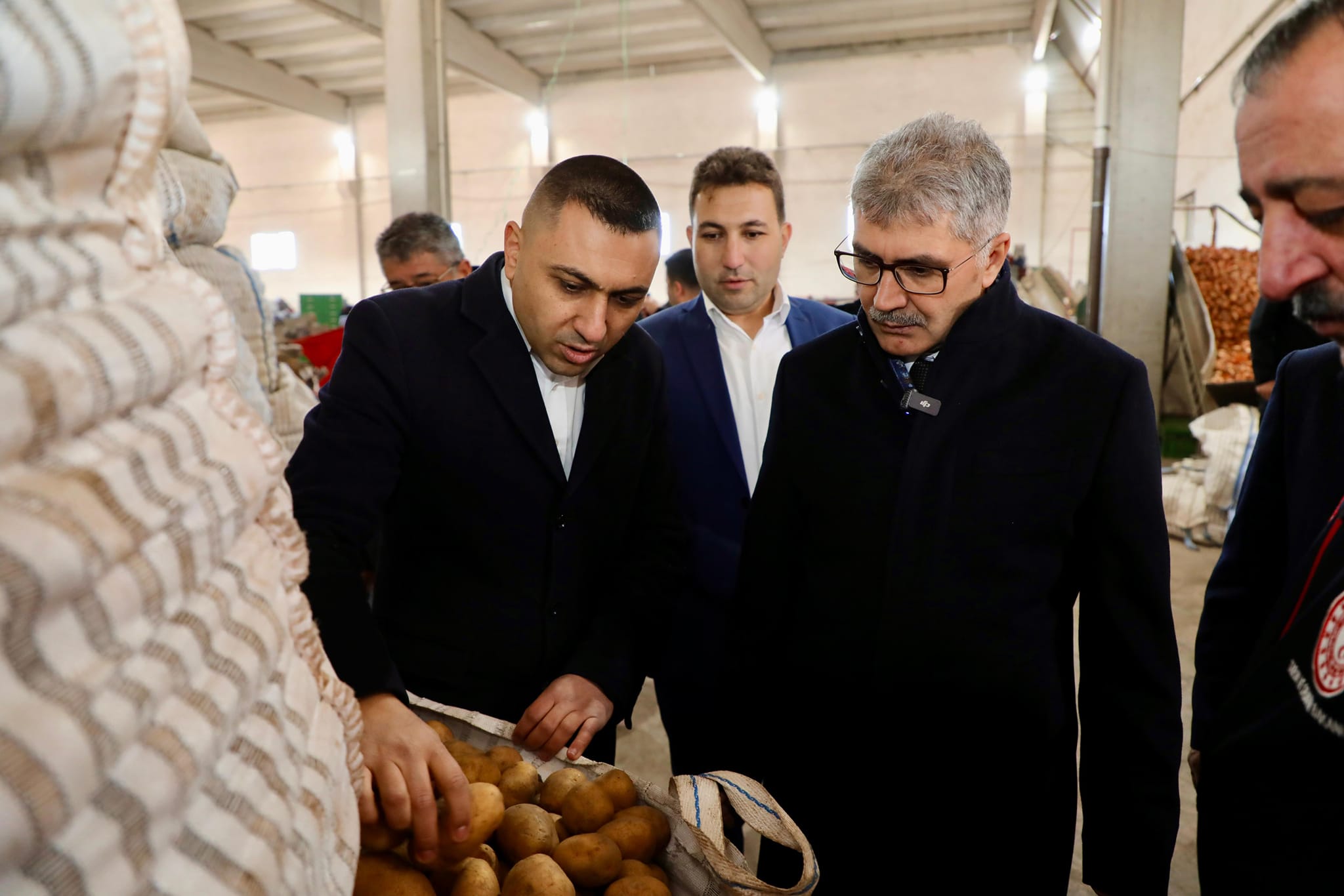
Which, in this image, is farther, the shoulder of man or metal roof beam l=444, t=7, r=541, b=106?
metal roof beam l=444, t=7, r=541, b=106

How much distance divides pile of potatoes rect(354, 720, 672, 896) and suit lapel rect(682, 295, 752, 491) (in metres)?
1.16

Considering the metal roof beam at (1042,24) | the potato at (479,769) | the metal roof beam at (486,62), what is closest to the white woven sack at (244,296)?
the potato at (479,769)

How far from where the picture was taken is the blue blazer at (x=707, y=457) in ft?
7.47

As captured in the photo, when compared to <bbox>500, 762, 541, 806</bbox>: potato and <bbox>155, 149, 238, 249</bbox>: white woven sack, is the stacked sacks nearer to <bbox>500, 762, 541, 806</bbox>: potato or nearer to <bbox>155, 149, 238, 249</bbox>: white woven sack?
<bbox>500, 762, 541, 806</bbox>: potato

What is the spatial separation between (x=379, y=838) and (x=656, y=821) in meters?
0.39

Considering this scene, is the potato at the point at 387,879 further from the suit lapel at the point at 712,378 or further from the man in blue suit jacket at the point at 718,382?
the suit lapel at the point at 712,378

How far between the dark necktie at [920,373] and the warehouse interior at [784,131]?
216 centimetres

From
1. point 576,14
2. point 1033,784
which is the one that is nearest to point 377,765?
point 1033,784

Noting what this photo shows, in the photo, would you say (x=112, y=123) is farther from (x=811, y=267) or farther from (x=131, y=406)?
(x=811, y=267)

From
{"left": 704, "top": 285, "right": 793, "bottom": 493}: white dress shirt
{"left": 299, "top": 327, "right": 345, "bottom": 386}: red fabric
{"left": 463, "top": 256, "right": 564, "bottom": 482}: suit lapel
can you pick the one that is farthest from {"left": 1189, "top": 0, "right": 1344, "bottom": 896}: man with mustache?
{"left": 299, "top": 327, "right": 345, "bottom": 386}: red fabric

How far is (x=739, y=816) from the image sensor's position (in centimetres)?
118

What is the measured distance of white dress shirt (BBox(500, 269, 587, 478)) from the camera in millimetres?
1703

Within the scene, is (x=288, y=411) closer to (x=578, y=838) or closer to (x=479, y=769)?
(x=479, y=769)

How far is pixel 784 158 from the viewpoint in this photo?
50.2 ft
